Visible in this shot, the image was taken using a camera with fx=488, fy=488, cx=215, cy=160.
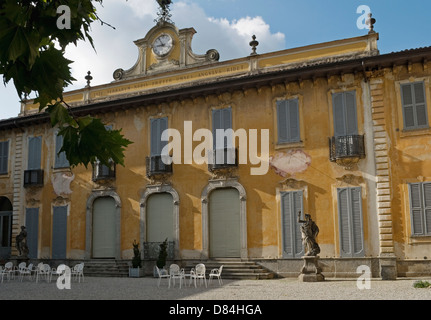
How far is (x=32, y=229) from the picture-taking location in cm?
2283

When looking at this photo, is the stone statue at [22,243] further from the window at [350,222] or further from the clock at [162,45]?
the window at [350,222]

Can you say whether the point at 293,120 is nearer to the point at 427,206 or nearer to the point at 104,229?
the point at 427,206

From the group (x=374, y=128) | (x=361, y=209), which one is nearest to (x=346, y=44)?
(x=374, y=128)

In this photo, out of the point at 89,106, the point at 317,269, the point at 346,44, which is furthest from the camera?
the point at 89,106

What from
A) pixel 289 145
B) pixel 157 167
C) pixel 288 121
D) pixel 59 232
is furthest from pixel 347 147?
pixel 59 232

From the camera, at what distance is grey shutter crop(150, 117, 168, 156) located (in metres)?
20.7

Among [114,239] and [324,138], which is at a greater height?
[324,138]

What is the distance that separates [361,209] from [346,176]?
50.3 inches

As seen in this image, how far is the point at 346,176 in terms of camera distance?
17.5m

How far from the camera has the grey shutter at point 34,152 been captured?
2333 cm

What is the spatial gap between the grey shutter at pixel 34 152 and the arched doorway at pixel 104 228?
3.91m

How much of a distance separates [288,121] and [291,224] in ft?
12.9

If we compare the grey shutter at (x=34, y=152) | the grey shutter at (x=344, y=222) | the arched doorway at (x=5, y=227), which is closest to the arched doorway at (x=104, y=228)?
the grey shutter at (x=34, y=152)

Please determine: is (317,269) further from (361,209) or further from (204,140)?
(204,140)
